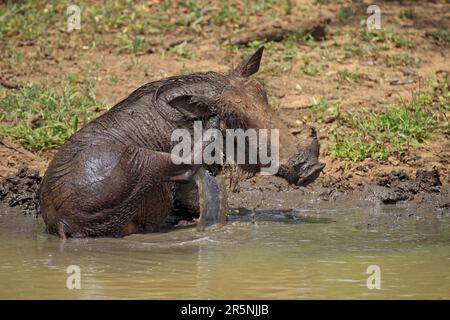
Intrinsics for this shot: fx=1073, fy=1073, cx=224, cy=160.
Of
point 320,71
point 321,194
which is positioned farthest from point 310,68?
point 321,194

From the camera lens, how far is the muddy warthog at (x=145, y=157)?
A: 331 inches

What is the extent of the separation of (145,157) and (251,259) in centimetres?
122

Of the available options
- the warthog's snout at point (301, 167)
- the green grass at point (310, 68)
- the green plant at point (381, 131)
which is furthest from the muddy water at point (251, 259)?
the green grass at point (310, 68)

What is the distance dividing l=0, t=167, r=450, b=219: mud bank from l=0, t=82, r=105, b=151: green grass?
828 millimetres

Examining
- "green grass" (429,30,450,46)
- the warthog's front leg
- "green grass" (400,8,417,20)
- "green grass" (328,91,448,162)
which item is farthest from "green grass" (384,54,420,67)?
the warthog's front leg

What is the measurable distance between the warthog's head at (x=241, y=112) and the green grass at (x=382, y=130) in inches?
80.5

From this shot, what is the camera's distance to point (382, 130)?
438 inches

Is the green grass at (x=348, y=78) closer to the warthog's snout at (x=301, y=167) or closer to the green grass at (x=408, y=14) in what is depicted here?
the green grass at (x=408, y=14)

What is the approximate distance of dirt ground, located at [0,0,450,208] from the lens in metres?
10.6

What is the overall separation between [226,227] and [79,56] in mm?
4711

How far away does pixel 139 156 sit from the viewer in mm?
8422

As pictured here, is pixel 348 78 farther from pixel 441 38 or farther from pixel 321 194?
pixel 321 194

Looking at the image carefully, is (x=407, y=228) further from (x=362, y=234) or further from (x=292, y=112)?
(x=292, y=112)

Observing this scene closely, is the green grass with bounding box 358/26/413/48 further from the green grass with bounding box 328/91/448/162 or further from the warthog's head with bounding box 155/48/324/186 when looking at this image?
the warthog's head with bounding box 155/48/324/186
